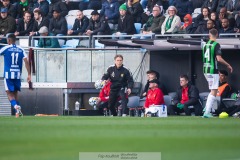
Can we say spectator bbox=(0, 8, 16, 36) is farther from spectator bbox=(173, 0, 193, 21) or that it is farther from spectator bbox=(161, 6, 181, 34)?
spectator bbox=(161, 6, 181, 34)

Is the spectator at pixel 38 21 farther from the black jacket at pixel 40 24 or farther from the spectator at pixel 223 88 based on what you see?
the spectator at pixel 223 88

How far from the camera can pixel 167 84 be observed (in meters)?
27.1

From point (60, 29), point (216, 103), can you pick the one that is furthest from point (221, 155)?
point (60, 29)

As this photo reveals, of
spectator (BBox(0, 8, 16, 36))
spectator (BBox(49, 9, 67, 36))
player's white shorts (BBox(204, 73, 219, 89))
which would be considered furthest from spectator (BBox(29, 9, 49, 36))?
player's white shorts (BBox(204, 73, 219, 89))

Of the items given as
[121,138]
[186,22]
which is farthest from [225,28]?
[121,138]

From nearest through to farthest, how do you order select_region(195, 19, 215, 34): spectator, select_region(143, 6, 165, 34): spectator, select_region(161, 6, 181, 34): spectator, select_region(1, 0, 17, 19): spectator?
select_region(195, 19, 215, 34): spectator
select_region(161, 6, 181, 34): spectator
select_region(143, 6, 165, 34): spectator
select_region(1, 0, 17, 19): spectator

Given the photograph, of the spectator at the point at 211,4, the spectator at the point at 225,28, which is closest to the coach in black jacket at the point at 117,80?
the spectator at the point at 225,28

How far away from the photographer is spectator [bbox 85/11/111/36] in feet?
94.0

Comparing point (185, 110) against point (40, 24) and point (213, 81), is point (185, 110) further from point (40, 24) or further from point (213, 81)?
point (40, 24)

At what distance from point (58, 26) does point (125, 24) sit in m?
2.69

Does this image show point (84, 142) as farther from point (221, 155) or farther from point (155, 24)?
point (155, 24)

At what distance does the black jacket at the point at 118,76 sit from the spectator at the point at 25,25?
634 cm

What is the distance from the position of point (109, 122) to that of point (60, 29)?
10873mm

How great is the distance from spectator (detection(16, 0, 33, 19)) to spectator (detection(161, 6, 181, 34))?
704cm
